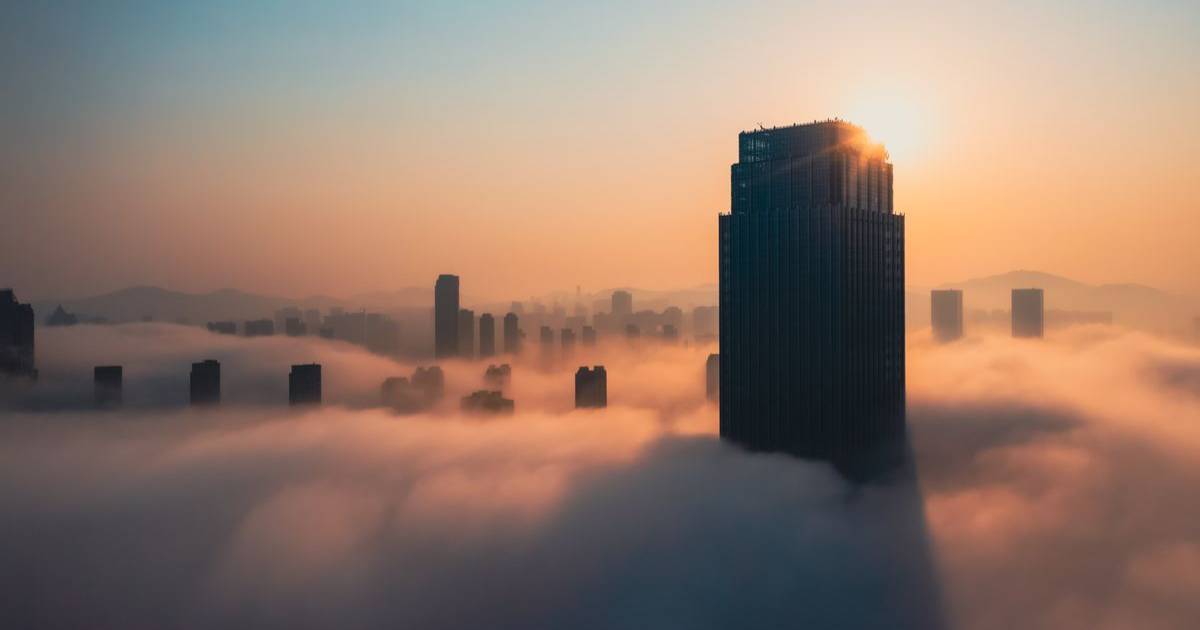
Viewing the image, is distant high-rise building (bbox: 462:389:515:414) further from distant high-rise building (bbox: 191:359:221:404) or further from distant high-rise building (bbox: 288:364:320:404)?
distant high-rise building (bbox: 191:359:221:404)

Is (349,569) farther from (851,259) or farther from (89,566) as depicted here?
(851,259)

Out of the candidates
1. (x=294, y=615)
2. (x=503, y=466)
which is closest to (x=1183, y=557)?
(x=503, y=466)

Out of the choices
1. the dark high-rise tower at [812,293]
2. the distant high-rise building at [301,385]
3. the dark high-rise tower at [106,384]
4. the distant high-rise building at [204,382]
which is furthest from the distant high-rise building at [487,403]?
the dark high-rise tower at [106,384]

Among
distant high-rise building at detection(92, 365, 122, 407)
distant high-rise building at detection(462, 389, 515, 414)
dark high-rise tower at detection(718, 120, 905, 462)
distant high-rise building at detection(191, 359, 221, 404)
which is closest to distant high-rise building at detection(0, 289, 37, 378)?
distant high-rise building at detection(92, 365, 122, 407)

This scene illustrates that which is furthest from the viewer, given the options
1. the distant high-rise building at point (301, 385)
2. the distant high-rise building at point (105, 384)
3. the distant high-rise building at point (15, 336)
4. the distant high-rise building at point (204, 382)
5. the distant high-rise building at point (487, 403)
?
the distant high-rise building at point (487, 403)

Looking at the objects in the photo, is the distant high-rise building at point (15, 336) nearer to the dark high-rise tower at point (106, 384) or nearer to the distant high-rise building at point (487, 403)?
the dark high-rise tower at point (106, 384)

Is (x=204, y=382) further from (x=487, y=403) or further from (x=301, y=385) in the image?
(x=487, y=403)
